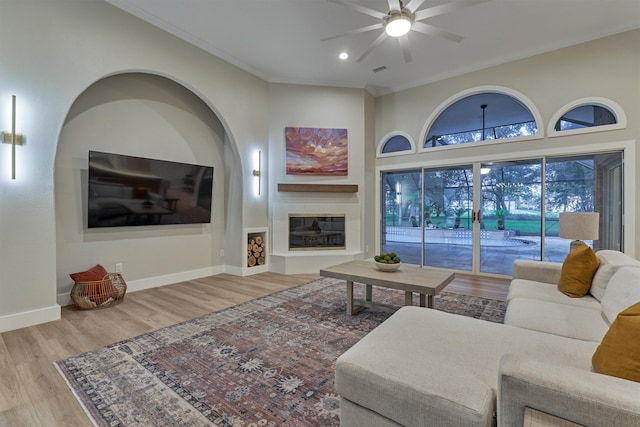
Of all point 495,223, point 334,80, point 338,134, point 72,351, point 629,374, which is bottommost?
point 72,351

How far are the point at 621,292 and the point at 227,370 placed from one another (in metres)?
2.70

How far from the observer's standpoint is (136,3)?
11.6 feet

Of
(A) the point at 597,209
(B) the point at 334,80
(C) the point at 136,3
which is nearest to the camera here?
(C) the point at 136,3

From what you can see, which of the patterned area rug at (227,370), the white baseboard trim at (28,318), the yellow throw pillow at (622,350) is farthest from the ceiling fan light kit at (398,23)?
the white baseboard trim at (28,318)

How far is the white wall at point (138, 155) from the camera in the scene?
3561 millimetres

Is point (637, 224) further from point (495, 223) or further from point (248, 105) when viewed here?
point (248, 105)

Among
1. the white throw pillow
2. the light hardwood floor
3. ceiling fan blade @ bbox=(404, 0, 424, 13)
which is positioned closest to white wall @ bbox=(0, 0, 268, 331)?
the light hardwood floor

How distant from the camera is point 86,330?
283 cm

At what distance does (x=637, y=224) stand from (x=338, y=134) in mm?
4541

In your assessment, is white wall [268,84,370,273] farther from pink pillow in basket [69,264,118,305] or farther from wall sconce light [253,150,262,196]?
pink pillow in basket [69,264,118,305]

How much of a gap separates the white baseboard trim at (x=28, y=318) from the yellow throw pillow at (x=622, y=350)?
433 centimetres

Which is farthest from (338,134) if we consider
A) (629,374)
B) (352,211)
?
(629,374)

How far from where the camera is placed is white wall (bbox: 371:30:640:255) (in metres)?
3.97

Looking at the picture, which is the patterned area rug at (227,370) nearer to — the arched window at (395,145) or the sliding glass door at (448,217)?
the sliding glass door at (448,217)
